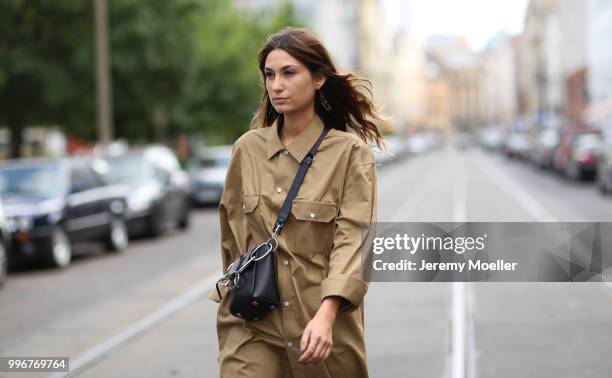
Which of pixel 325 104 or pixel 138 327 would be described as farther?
pixel 138 327

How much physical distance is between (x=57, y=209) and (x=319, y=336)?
1192cm

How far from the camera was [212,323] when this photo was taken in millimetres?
8883

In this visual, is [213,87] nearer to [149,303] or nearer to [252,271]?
[149,303]

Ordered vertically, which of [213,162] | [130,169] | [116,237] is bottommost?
[116,237]

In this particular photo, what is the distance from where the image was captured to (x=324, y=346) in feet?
9.98

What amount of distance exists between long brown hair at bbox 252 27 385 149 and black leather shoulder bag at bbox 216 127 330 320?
417 millimetres

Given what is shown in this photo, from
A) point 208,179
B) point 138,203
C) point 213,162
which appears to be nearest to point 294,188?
point 138,203

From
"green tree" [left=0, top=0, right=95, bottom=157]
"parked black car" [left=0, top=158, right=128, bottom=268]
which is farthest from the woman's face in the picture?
"green tree" [left=0, top=0, right=95, bottom=157]

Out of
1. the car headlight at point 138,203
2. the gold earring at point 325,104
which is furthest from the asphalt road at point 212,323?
the gold earring at point 325,104

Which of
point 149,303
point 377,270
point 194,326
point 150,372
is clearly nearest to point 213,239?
point 149,303

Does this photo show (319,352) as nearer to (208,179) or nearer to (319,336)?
(319,336)

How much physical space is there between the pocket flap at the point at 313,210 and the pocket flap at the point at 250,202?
13cm

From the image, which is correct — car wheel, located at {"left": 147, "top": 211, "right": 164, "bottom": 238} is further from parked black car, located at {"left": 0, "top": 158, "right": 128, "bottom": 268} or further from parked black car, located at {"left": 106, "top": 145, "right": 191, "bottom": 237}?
parked black car, located at {"left": 0, "top": 158, "right": 128, "bottom": 268}

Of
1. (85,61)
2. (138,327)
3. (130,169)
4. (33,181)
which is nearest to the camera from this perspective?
(138,327)
